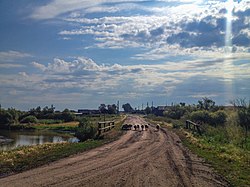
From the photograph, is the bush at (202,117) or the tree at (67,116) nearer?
the bush at (202,117)

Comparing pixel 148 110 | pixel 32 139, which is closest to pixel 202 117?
pixel 32 139

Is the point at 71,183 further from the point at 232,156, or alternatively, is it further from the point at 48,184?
the point at 232,156

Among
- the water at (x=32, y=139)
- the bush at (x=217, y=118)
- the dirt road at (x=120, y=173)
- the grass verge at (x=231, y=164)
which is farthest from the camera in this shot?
the bush at (x=217, y=118)

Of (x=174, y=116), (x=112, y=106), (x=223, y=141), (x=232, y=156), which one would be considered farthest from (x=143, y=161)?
(x=112, y=106)

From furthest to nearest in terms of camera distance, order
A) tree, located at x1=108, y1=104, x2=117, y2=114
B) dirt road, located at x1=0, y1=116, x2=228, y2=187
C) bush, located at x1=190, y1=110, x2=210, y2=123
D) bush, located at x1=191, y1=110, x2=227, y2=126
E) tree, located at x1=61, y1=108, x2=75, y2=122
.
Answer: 1. tree, located at x1=108, y1=104, x2=117, y2=114
2. tree, located at x1=61, y1=108, x2=75, y2=122
3. bush, located at x1=190, y1=110, x2=210, y2=123
4. bush, located at x1=191, y1=110, x2=227, y2=126
5. dirt road, located at x1=0, y1=116, x2=228, y2=187

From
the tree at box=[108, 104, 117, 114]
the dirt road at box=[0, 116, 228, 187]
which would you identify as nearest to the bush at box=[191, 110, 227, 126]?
the dirt road at box=[0, 116, 228, 187]

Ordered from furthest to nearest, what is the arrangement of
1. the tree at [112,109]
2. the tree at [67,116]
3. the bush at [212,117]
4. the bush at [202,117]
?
the tree at [112,109]
the tree at [67,116]
the bush at [202,117]
the bush at [212,117]

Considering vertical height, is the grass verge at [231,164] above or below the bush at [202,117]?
below

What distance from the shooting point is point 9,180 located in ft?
35.4

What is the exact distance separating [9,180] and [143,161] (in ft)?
20.7

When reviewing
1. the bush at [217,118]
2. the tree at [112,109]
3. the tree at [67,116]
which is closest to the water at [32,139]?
the bush at [217,118]

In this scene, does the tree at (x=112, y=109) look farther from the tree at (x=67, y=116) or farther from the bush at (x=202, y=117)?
the bush at (x=202, y=117)

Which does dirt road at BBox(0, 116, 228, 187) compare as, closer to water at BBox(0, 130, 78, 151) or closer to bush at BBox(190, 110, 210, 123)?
water at BBox(0, 130, 78, 151)

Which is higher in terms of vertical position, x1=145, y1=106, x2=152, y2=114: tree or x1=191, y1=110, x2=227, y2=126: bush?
x1=145, y1=106, x2=152, y2=114: tree
